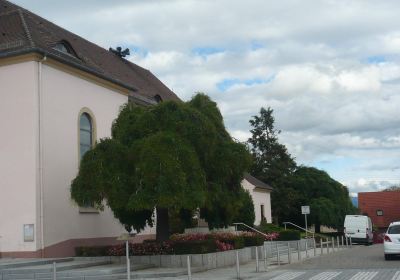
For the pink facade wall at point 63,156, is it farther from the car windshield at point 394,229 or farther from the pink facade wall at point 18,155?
the car windshield at point 394,229

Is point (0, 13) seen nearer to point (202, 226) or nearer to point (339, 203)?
point (202, 226)

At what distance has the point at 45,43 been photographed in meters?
23.8

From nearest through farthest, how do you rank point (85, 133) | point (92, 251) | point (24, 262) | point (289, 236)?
point (24, 262) → point (92, 251) → point (85, 133) → point (289, 236)

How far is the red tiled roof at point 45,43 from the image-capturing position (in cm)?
2283

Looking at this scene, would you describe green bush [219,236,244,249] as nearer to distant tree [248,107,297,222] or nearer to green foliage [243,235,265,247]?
green foliage [243,235,265,247]

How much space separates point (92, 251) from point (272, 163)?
40424mm

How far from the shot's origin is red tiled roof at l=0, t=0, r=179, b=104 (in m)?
22.8

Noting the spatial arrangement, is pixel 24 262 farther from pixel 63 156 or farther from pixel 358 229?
pixel 358 229

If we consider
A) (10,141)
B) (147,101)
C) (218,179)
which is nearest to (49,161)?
(10,141)

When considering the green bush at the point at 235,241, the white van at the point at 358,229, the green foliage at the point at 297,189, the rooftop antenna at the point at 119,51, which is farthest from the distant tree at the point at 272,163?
the green bush at the point at 235,241

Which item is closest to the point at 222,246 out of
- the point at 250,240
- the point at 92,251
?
the point at 250,240

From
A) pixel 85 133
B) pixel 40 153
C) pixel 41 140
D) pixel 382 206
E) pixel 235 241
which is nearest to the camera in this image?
pixel 40 153

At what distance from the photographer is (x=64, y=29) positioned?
3272 cm

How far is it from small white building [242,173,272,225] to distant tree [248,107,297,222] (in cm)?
517
